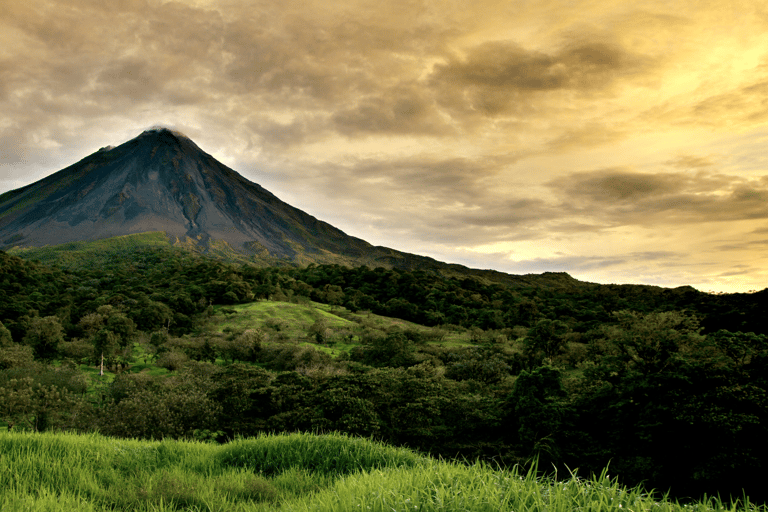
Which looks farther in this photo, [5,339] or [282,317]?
[282,317]

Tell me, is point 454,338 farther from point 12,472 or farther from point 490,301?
point 12,472

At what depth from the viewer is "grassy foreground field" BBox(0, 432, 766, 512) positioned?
134 inches

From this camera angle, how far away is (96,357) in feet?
177

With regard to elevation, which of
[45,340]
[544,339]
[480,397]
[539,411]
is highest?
[544,339]

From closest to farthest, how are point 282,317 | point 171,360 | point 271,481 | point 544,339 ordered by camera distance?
point 271,481 < point 544,339 < point 171,360 < point 282,317

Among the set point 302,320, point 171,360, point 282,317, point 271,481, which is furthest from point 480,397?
point 282,317

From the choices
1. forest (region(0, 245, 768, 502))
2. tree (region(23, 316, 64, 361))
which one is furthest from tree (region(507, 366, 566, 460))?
tree (region(23, 316, 64, 361))

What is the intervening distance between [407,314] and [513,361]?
59.9 m

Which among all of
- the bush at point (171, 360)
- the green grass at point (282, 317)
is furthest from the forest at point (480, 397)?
the green grass at point (282, 317)

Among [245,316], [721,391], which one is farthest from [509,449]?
[245,316]

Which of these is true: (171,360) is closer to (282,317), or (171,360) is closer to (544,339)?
(282,317)

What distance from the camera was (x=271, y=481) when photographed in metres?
6.31

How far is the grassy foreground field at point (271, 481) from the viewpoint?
11.2ft

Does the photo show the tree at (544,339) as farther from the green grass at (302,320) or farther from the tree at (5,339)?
the tree at (5,339)
